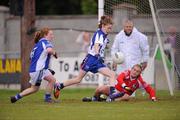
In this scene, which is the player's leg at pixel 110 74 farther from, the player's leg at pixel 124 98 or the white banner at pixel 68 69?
the white banner at pixel 68 69

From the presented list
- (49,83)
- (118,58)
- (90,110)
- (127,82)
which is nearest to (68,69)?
(118,58)

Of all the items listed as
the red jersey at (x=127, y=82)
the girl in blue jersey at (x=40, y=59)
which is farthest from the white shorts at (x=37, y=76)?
the red jersey at (x=127, y=82)

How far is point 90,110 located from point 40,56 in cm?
261

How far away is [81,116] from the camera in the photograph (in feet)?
51.0

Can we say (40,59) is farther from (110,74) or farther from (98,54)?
(110,74)

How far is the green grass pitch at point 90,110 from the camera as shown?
15.4 m

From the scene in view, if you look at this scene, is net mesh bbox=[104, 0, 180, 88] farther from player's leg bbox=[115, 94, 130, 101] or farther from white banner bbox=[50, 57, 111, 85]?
white banner bbox=[50, 57, 111, 85]

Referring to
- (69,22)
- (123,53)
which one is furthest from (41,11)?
(123,53)

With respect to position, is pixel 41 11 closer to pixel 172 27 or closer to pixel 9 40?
pixel 9 40

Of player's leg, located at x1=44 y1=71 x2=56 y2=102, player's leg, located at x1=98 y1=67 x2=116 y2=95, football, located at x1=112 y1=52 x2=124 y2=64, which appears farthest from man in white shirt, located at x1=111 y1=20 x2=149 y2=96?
player's leg, located at x1=44 y1=71 x2=56 y2=102

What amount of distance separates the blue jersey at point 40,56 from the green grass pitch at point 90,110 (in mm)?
797

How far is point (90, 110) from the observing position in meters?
16.8

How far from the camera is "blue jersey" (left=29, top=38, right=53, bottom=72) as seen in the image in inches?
747

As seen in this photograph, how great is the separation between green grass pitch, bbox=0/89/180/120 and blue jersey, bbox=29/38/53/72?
0.80 metres
